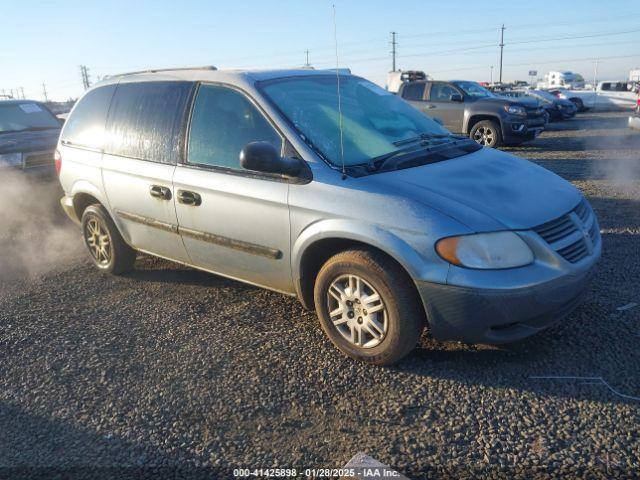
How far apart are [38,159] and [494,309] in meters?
7.19

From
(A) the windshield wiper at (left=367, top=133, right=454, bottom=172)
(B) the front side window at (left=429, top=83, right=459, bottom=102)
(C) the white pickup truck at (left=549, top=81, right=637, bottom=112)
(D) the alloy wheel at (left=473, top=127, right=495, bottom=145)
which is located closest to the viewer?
(A) the windshield wiper at (left=367, top=133, right=454, bottom=172)

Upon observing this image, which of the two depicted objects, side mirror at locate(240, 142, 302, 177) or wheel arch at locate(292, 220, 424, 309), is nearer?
wheel arch at locate(292, 220, 424, 309)

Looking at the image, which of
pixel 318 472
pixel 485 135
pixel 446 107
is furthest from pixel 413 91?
pixel 318 472

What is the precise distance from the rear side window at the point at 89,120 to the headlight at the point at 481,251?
10.9 ft

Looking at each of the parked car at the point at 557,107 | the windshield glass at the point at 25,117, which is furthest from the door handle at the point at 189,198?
the parked car at the point at 557,107

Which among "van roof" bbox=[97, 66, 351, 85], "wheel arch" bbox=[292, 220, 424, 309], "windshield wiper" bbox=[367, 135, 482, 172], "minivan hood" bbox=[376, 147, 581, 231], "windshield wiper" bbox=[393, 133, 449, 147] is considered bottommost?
"wheel arch" bbox=[292, 220, 424, 309]

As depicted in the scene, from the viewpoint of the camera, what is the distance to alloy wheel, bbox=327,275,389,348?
3.10 meters

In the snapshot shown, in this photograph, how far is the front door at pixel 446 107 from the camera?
503 inches

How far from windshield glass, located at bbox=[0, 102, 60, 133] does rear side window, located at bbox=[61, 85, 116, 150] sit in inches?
161

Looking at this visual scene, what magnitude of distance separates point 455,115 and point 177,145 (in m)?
10.2

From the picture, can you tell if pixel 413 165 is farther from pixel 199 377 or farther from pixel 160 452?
pixel 160 452

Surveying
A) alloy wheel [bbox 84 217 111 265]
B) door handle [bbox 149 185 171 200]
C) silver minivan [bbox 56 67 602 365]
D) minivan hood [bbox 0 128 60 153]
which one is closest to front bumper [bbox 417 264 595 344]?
silver minivan [bbox 56 67 602 365]

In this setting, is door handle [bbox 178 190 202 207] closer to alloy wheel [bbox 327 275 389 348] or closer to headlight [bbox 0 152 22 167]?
alloy wheel [bbox 327 275 389 348]

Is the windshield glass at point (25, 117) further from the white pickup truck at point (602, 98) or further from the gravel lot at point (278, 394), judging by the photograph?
the white pickup truck at point (602, 98)
